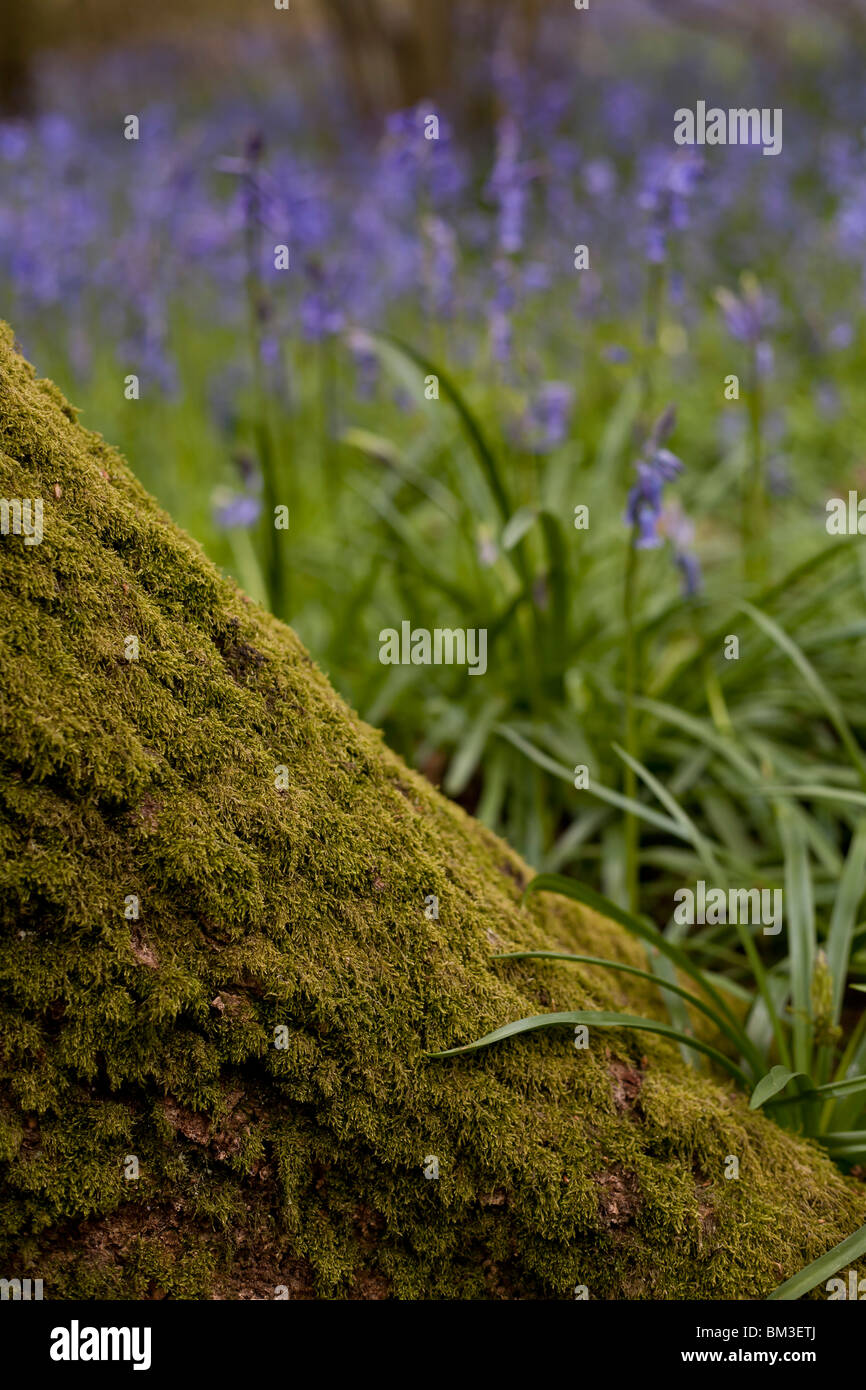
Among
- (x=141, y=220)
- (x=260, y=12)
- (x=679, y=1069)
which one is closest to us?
(x=679, y=1069)

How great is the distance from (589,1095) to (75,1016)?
0.75 m

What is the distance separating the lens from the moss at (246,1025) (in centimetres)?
139

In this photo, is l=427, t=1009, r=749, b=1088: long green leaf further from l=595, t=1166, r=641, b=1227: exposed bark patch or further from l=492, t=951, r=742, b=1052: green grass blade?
l=595, t=1166, r=641, b=1227: exposed bark patch

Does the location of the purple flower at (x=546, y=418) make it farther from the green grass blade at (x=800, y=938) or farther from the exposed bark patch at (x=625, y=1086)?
the exposed bark patch at (x=625, y=1086)

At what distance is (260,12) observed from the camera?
60.6 ft

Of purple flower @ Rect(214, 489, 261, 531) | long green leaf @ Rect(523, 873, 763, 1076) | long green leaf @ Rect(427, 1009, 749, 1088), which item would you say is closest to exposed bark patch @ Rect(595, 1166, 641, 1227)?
long green leaf @ Rect(427, 1009, 749, 1088)

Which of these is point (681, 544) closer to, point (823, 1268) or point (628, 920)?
point (628, 920)

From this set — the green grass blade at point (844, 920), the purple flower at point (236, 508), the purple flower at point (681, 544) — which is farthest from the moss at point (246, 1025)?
the purple flower at point (236, 508)

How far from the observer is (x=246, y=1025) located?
145 centimetres

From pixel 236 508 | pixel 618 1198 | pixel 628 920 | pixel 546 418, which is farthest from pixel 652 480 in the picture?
pixel 236 508

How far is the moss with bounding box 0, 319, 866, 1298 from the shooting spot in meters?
1.39
